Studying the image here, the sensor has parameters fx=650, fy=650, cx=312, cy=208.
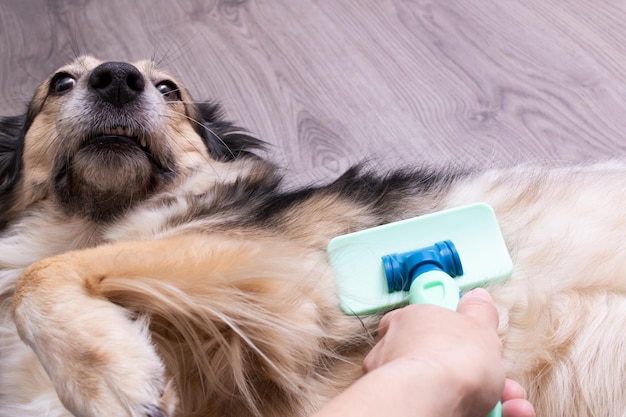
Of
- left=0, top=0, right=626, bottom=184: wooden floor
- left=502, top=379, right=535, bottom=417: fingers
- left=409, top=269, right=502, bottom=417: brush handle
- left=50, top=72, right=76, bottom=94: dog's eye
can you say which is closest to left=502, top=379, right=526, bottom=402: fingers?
left=502, top=379, right=535, bottom=417: fingers

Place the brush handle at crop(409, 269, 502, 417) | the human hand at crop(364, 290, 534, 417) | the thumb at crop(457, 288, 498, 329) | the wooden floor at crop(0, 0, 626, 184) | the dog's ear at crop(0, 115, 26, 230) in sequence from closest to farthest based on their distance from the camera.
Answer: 1. the human hand at crop(364, 290, 534, 417)
2. the thumb at crop(457, 288, 498, 329)
3. the brush handle at crop(409, 269, 502, 417)
4. the dog's ear at crop(0, 115, 26, 230)
5. the wooden floor at crop(0, 0, 626, 184)

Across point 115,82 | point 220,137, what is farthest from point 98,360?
point 220,137

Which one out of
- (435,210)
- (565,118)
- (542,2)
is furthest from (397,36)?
(435,210)

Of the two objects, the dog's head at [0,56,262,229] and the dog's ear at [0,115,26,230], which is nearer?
the dog's head at [0,56,262,229]

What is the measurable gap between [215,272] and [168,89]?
0.71 meters

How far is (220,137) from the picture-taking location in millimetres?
1688

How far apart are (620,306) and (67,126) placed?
1.15 metres

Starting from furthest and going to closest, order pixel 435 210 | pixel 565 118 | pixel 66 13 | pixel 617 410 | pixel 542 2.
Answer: pixel 66 13
pixel 542 2
pixel 565 118
pixel 435 210
pixel 617 410

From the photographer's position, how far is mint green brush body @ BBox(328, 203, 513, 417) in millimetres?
1137

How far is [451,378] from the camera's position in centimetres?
75

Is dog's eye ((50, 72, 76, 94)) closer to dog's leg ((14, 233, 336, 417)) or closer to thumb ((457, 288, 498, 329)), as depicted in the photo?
dog's leg ((14, 233, 336, 417))

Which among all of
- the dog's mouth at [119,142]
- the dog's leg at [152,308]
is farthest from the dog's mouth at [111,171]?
the dog's leg at [152,308]

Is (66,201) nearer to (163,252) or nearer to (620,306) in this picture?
(163,252)

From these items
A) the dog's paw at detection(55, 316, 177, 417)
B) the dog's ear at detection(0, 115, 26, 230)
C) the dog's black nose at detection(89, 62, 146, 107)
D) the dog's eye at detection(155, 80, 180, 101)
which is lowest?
the dog's ear at detection(0, 115, 26, 230)
